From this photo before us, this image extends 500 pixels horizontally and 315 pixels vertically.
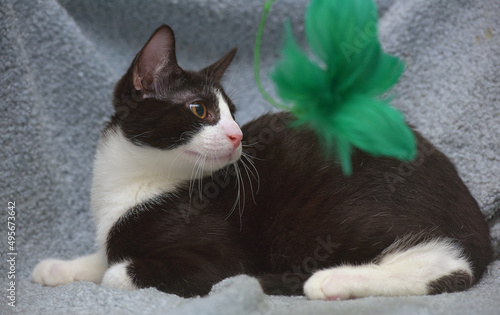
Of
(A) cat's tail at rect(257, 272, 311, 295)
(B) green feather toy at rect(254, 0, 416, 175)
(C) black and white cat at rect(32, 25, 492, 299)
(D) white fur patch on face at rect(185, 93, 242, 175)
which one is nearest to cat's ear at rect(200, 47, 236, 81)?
(C) black and white cat at rect(32, 25, 492, 299)

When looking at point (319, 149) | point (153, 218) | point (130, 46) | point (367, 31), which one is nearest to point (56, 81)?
point (130, 46)

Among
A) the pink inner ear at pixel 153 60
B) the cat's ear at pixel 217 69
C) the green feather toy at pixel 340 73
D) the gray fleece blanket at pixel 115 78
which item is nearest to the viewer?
the green feather toy at pixel 340 73

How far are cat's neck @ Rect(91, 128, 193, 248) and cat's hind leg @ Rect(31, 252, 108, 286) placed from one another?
8 cm

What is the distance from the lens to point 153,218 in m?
1.12

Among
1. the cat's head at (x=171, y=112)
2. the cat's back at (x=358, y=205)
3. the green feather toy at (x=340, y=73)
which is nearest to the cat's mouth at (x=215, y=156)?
the cat's head at (x=171, y=112)

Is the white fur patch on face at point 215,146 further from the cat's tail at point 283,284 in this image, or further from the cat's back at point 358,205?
the cat's tail at point 283,284

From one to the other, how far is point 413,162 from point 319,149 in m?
0.19

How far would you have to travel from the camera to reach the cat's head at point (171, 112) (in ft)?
3.57

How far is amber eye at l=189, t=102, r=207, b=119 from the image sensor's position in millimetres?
1118

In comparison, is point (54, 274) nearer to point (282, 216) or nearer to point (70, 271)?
point (70, 271)

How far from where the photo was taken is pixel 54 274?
1221 mm

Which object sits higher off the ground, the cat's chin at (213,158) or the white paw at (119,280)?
the cat's chin at (213,158)

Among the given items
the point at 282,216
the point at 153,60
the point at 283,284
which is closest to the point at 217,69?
the point at 153,60

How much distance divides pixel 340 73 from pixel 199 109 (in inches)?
13.7
